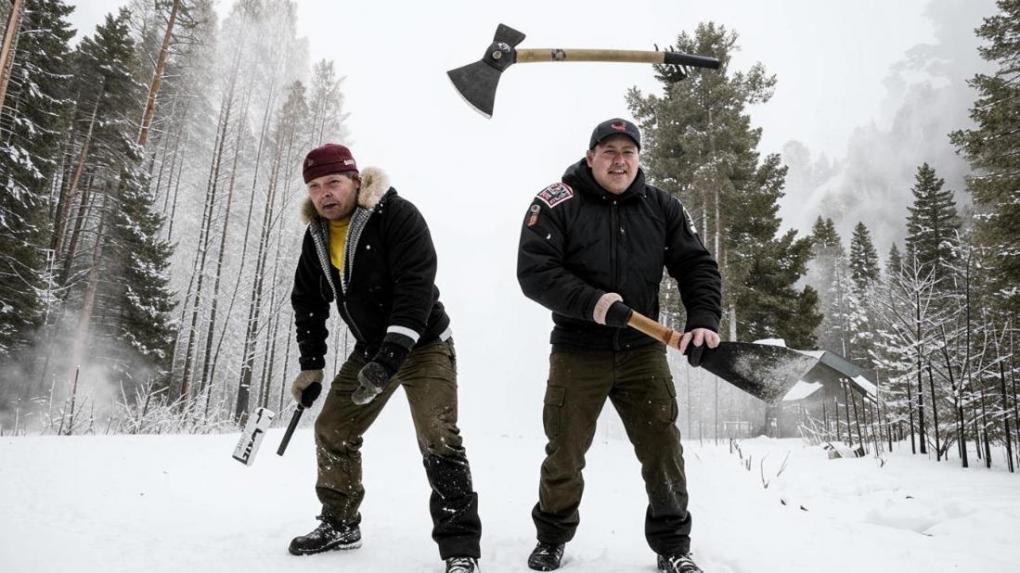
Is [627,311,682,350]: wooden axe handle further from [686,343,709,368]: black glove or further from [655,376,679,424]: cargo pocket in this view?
[655,376,679,424]: cargo pocket

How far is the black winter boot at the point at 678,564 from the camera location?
2.32 meters

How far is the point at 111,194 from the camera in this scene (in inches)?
647

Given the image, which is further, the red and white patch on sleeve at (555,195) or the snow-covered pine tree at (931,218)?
the snow-covered pine tree at (931,218)

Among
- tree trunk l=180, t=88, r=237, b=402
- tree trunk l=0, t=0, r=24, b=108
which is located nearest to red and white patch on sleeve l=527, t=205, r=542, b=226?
tree trunk l=0, t=0, r=24, b=108

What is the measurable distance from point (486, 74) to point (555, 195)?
6.57ft

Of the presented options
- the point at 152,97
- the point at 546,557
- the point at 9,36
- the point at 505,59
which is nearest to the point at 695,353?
the point at 546,557

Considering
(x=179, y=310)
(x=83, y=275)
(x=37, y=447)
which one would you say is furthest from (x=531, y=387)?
(x=37, y=447)

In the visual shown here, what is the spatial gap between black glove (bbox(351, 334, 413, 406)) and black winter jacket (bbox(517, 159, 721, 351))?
67cm

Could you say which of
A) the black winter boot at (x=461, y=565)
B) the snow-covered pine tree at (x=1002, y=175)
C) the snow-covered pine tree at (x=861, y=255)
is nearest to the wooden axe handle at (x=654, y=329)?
the black winter boot at (x=461, y=565)

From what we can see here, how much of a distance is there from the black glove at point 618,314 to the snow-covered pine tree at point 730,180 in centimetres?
1454

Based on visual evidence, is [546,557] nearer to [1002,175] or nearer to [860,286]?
[1002,175]

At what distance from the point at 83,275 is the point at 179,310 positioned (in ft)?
12.0

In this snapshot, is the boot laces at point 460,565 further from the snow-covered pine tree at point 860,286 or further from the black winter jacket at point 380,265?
the snow-covered pine tree at point 860,286

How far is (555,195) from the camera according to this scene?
9.52 ft
